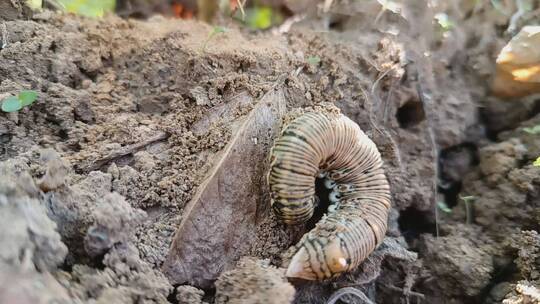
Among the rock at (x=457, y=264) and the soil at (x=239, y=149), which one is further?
the rock at (x=457, y=264)

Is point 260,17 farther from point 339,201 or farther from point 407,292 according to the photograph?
point 407,292

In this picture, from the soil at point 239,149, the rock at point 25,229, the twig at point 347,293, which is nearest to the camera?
the rock at point 25,229

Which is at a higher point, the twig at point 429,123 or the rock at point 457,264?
the twig at point 429,123

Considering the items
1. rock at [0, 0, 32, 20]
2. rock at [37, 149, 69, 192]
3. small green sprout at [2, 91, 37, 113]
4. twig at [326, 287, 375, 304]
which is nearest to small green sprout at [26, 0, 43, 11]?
rock at [0, 0, 32, 20]

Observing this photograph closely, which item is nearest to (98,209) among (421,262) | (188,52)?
(188,52)

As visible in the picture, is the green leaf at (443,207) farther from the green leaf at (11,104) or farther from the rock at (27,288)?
the green leaf at (11,104)


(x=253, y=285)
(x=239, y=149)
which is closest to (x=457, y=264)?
(x=253, y=285)

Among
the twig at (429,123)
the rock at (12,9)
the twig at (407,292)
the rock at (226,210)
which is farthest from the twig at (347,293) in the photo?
the rock at (12,9)
